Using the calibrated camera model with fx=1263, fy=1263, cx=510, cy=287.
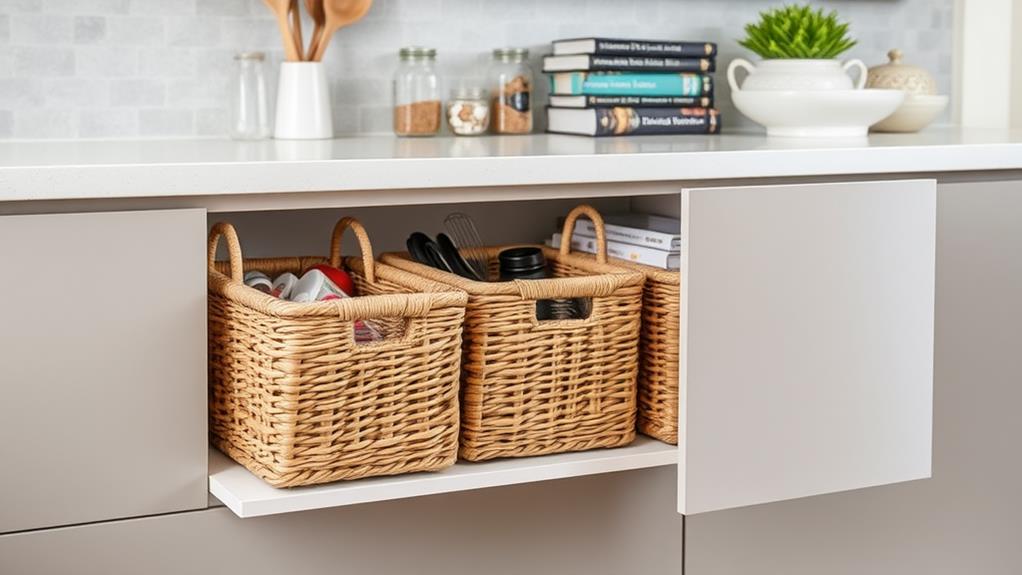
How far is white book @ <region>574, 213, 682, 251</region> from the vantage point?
1.75 m

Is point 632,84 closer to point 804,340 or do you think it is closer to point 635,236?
point 635,236

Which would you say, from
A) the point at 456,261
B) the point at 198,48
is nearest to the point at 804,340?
the point at 456,261

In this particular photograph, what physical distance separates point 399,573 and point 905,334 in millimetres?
734

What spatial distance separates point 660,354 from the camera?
1.71 m

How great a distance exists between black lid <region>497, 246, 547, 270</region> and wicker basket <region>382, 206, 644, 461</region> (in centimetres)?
13

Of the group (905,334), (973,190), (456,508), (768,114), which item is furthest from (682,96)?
(456,508)

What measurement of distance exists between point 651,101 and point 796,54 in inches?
10.3

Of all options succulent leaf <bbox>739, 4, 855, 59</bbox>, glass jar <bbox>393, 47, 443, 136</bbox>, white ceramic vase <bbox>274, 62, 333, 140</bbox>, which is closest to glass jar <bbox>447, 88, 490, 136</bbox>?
glass jar <bbox>393, 47, 443, 136</bbox>

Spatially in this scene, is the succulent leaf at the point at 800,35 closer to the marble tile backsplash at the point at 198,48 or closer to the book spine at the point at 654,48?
the book spine at the point at 654,48

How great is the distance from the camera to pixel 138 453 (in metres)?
1.43

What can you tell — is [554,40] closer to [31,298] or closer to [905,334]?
[905,334]

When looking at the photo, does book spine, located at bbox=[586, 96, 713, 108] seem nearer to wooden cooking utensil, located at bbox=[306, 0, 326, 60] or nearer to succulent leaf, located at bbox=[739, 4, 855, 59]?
succulent leaf, located at bbox=[739, 4, 855, 59]

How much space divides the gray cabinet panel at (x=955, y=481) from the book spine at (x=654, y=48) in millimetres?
564

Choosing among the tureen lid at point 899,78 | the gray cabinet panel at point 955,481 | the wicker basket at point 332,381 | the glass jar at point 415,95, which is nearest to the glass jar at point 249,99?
the glass jar at point 415,95
